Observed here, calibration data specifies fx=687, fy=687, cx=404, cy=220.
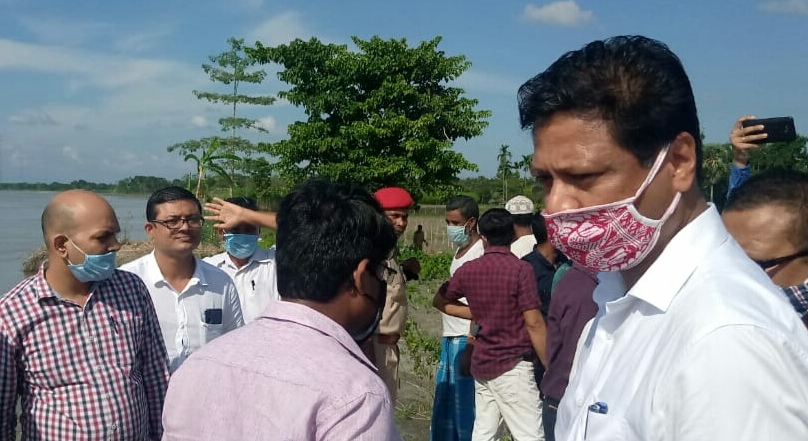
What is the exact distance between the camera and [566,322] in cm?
361

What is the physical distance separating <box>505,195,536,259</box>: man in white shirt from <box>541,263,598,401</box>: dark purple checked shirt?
8.34 ft

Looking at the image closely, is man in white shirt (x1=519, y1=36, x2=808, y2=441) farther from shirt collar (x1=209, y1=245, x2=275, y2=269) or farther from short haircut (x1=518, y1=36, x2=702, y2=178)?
shirt collar (x1=209, y1=245, x2=275, y2=269)

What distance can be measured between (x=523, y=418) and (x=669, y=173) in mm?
3574

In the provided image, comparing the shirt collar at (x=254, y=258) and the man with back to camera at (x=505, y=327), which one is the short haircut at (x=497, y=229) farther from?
the shirt collar at (x=254, y=258)

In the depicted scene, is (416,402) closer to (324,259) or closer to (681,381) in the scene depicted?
(324,259)

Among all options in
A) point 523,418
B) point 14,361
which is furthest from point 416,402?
point 14,361

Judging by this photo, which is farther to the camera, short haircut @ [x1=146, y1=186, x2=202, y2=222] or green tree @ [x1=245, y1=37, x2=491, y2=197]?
green tree @ [x1=245, y1=37, x2=491, y2=197]

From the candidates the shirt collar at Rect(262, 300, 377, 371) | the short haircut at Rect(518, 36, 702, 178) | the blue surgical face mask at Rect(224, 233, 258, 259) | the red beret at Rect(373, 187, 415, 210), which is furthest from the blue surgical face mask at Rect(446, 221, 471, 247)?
the short haircut at Rect(518, 36, 702, 178)

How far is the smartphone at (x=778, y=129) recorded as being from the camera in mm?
3529

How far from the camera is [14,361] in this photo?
2.86 m

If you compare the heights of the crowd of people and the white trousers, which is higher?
the crowd of people

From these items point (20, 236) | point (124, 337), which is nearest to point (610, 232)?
point (124, 337)

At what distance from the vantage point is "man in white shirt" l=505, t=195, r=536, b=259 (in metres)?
6.39

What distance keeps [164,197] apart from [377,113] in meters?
20.4
